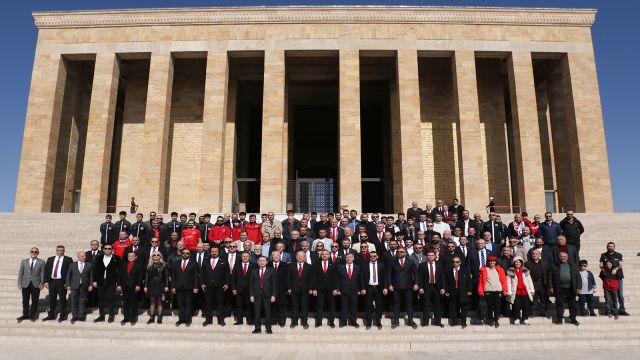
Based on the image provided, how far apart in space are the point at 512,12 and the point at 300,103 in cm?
1209

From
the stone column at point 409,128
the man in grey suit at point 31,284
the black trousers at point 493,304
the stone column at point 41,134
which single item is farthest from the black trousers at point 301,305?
the stone column at point 41,134

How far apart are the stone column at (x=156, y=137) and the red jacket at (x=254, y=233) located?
10.7 metres

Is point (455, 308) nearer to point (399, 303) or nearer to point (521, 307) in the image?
point (399, 303)

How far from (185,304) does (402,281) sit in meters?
3.95

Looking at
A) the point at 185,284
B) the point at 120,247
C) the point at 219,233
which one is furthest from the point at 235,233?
the point at 120,247

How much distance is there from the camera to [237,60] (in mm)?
21812

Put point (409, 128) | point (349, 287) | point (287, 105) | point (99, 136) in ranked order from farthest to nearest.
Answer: point (287, 105), point (99, 136), point (409, 128), point (349, 287)

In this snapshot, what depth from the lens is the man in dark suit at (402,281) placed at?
301 inches

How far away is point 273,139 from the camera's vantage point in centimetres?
1919

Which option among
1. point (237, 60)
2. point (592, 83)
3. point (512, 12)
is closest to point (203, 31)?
point (237, 60)

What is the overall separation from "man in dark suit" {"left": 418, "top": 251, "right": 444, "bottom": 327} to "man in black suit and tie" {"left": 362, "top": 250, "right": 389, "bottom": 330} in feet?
2.18

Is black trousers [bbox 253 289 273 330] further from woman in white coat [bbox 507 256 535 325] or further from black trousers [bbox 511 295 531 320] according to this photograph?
black trousers [bbox 511 295 531 320]

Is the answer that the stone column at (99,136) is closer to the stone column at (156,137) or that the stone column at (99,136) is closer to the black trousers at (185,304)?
the stone column at (156,137)

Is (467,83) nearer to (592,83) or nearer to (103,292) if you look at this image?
(592,83)
